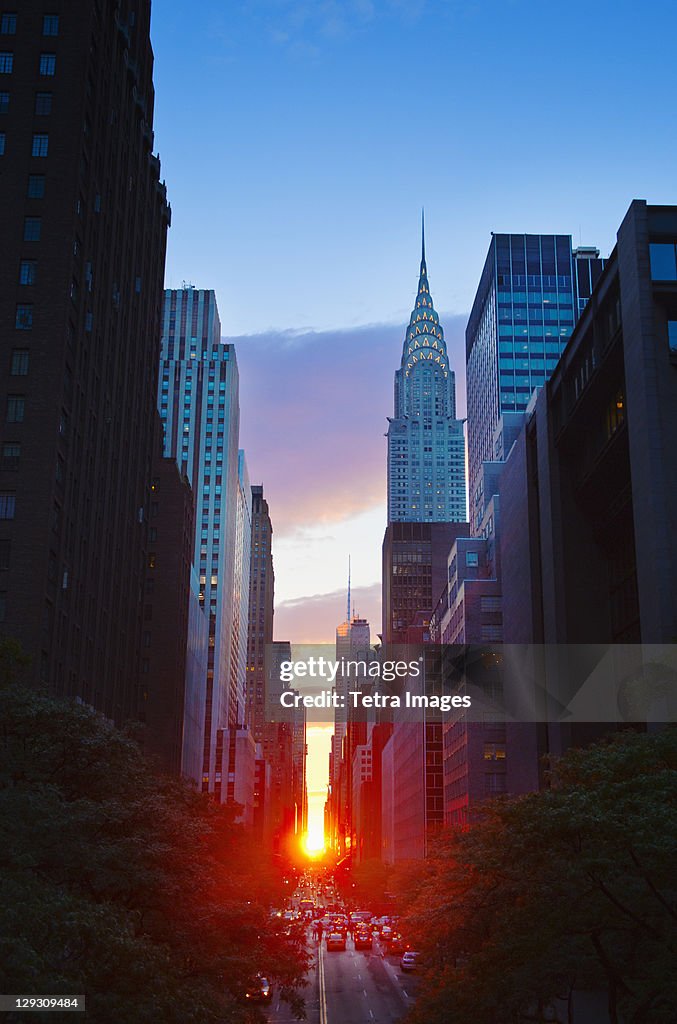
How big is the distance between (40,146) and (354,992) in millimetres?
59585

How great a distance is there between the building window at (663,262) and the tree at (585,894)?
20643 mm

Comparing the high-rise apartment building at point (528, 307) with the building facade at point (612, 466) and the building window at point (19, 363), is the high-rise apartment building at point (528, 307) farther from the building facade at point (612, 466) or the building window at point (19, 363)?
the building window at point (19, 363)

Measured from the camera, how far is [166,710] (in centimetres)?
12756

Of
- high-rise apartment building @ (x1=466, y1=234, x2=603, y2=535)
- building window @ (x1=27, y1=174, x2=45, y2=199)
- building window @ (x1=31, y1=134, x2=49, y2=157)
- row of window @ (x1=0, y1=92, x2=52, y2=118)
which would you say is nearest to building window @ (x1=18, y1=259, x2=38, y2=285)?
building window @ (x1=27, y1=174, x2=45, y2=199)

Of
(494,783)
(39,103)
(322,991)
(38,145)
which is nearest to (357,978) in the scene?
(322,991)

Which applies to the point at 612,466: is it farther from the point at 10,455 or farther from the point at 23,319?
the point at 23,319

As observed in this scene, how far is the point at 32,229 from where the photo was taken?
6731 centimetres

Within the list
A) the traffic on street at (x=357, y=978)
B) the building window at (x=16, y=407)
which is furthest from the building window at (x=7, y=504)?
the traffic on street at (x=357, y=978)

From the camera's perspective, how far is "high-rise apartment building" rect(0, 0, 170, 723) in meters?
62.8

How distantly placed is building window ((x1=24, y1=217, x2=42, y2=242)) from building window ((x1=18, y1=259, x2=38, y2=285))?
4.93 ft

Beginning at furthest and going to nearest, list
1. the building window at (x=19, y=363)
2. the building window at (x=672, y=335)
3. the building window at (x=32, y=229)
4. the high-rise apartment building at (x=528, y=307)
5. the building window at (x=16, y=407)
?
the high-rise apartment building at (x=528, y=307) → the building window at (x=32, y=229) → the building window at (x=19, y=363) → the building window at (x=16, y=407) → the building window at (x=672, y=335)

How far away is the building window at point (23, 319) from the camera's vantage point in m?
65.2

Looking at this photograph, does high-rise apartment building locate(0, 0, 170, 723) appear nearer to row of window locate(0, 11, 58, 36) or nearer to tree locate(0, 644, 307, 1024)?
row of window locate(0, 11, 58, 36)

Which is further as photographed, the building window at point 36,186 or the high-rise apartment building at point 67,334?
the building window at point 36,186
